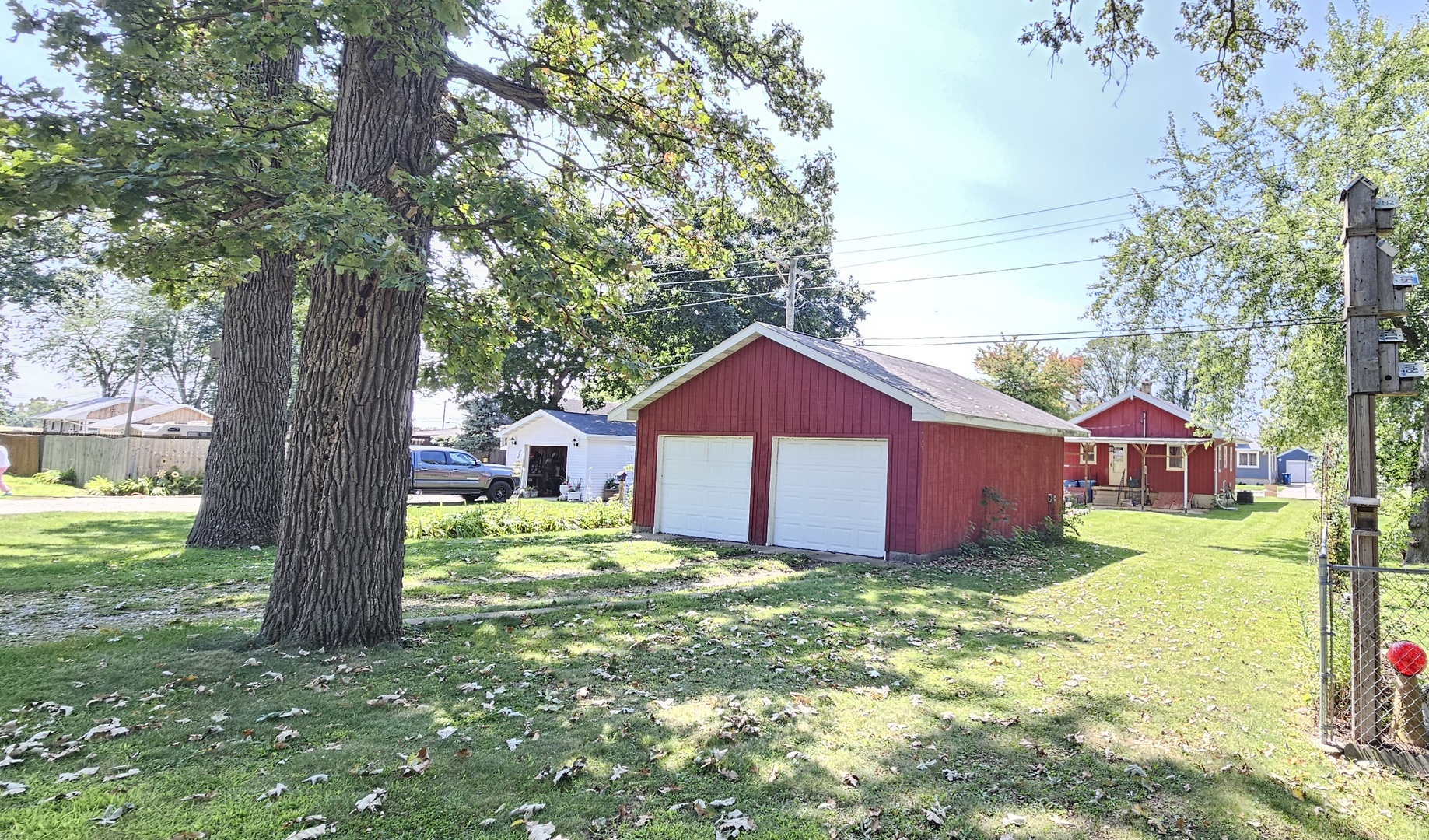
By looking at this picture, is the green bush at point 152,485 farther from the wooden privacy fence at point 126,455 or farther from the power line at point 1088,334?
the power line at point 1088,334

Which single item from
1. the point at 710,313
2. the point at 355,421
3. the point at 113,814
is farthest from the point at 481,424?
the point at 113,814

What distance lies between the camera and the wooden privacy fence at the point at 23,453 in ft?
83.7

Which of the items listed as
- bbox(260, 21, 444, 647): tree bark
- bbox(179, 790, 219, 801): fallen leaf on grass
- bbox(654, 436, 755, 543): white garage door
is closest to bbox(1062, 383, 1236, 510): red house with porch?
bbox(654, 436, 755, 543): white garage door

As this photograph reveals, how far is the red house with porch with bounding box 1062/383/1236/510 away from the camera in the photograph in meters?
24.9

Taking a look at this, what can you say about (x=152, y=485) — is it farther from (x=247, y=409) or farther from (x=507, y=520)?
(x=247, y=409)

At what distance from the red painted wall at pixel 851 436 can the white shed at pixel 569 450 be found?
35.9 ft

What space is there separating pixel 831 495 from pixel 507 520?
6411 mm

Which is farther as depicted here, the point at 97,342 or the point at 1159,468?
the point at 97,342

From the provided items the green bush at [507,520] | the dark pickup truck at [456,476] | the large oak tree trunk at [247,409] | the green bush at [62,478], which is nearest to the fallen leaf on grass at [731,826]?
the large oak tree trunk at [247,409]

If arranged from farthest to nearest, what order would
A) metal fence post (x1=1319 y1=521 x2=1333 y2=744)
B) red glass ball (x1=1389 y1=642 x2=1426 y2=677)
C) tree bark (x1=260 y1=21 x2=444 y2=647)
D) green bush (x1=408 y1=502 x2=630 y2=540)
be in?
green bush (x1=408 y1=502 x2=630 y2=540)
tree bark (x1=260 y1=21 x2=444 y2=647)
metal fence post (x1=1319 y1=521 x2=1333 y2=744)
red glass ball (x1=1389 y1=642 x2=1426 y2=677)

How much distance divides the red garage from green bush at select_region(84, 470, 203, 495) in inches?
647

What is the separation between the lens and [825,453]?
12031mm

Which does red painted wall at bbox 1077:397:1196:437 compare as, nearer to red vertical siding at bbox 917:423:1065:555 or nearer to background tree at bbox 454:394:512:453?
red vertical siding at bbox 917:423:1065:555

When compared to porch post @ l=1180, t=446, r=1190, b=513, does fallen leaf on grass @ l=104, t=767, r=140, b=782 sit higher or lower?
lower
